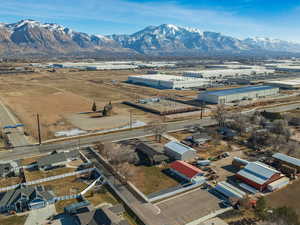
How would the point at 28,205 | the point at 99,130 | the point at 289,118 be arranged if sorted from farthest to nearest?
the point at 289,118 < the point at 99,130 < the point at 28,205

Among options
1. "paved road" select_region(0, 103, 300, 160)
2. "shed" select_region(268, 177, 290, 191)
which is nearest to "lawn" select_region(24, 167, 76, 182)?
"paved road" select_region(0, 103, 300, 160)

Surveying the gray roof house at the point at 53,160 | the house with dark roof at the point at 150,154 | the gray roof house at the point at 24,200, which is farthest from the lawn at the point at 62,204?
the house with dark roof at the point at 150,154

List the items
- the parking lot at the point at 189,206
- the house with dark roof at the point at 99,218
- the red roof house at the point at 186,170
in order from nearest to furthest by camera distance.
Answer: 1. the house with dark roof at the point at 99,218
2. the parking lot at the point at 189,206
3. the red roof house at the point at 186,170

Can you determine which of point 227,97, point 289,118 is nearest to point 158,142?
point 289,118

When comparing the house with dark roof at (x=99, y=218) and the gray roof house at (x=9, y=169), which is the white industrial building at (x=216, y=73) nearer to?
the gray roof house at (x=9, y=169)

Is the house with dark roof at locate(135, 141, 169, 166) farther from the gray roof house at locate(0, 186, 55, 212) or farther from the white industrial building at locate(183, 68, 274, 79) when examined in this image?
the white industrial building at locate(183, 68, 274, 79)

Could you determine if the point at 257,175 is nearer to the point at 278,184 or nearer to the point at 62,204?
the point at 278,184

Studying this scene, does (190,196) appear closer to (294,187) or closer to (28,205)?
(294,187)

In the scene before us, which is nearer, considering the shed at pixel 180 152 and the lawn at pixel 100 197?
the lawn at pixel 100 197
